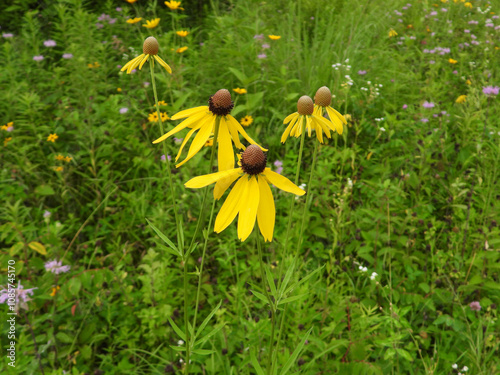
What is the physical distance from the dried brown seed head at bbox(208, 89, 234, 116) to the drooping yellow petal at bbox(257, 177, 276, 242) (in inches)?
8.5

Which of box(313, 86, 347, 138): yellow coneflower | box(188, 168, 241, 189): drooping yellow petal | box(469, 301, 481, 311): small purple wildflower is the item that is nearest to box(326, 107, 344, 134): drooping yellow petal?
box(313, 86, 347, 138): yellow coneflower

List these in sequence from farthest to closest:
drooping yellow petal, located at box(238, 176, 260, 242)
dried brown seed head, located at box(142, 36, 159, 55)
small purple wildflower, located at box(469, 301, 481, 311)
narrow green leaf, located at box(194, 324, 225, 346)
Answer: small purple wildflower, located at box(469, 301, 481, 311)
dried brown seed head, located at box(142, 36, 159, 55)
narrow green leaf, located at box(194, 324, 225, 346)
drooping yellow petal, located at box(238, 176, 260, 242)

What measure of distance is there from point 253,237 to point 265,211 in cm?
106

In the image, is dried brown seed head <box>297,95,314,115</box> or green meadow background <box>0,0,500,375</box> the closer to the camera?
dried brown seed head <box>297,95,314,115</box>

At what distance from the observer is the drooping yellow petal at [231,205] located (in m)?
0.76

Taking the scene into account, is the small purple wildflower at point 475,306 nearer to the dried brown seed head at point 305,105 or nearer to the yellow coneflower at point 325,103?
the yellow coneflower at point 325,103

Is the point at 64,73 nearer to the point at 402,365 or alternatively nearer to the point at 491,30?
the point at 402,365

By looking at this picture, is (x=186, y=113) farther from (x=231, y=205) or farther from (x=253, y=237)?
(x=253, y=237)

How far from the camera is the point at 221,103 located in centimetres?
91

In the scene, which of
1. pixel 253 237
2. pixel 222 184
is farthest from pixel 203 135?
pixel 253 237

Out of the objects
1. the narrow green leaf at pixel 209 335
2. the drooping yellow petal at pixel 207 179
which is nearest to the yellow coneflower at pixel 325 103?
the drooping yellow petal at pixel 207 179

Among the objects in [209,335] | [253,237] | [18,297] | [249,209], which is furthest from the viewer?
[253,237]

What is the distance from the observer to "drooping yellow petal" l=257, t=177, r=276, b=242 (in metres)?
0.77

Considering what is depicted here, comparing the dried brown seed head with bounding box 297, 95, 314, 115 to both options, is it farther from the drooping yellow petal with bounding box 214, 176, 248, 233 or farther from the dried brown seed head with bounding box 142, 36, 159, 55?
the dried brown seed head with bounding box 142, 36, 159, 55
